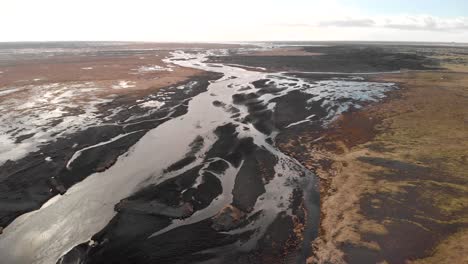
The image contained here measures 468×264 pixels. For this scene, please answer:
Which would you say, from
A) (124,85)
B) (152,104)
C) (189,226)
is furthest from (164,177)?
(124,85)

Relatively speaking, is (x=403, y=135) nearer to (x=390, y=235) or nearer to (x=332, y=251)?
(x=390, y=235)

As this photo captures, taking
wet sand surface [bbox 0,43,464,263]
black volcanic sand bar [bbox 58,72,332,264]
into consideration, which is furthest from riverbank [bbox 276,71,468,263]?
black volcanic sand bar [bbox 58,72,332,264]

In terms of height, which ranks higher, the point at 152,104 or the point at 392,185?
the point at 392,185

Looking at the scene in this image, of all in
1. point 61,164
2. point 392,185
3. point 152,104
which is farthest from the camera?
point 152,104

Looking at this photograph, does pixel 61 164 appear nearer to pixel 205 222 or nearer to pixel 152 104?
pixel 205 222

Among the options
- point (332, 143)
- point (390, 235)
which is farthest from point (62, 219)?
point (332, 143)
